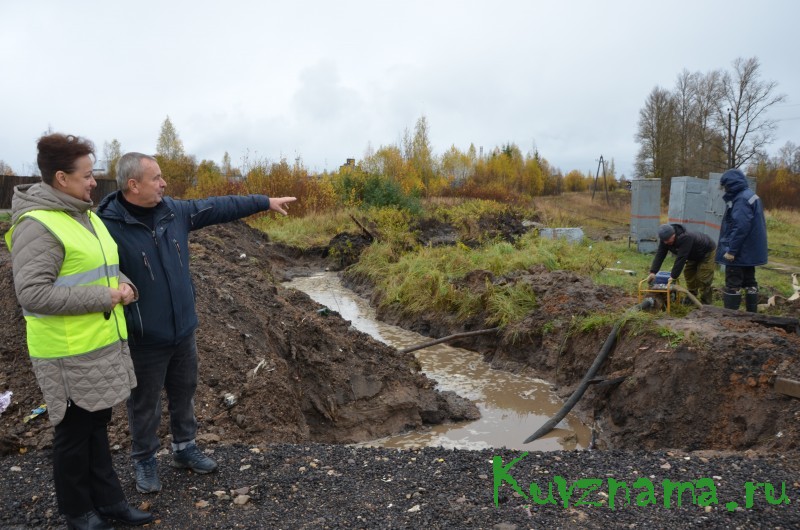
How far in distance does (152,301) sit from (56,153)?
85 cm

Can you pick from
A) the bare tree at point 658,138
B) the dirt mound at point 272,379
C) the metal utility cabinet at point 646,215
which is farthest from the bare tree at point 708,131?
the dirt mound at point 272,379

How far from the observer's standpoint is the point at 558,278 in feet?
30.2

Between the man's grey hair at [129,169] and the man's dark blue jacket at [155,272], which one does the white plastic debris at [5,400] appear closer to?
the man's dark blue jacket at [155,272]

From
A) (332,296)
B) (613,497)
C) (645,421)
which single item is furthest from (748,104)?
(613,497)

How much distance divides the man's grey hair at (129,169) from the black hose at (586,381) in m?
4.49

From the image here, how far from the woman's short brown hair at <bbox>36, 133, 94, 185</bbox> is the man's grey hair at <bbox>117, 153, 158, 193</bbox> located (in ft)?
1.06

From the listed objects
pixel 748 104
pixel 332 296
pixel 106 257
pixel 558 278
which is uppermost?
pixel 748 104

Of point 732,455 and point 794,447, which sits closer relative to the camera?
point 732,455

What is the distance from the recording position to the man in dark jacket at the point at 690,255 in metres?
7.51

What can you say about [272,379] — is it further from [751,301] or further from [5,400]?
[751,301]

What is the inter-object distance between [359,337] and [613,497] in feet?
13.8

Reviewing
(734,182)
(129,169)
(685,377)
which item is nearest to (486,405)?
(685,377)

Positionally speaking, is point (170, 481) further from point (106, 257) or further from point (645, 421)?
point (645, 421)

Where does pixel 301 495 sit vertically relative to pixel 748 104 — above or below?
below
